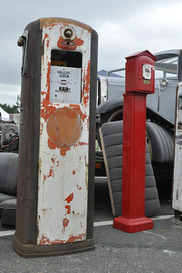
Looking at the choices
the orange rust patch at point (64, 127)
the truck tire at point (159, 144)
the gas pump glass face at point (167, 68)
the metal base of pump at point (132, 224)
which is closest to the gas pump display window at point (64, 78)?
the orange rust patch at point (64, 127)

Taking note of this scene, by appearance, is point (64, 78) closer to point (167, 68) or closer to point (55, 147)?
point (55, 147)

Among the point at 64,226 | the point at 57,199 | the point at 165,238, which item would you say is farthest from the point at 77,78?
the point at 165,238

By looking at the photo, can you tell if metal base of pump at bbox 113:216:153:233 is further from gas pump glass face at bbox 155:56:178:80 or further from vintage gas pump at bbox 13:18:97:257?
gas pump glass face at bbox 155:56:178:80

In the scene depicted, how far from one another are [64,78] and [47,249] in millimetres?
1404

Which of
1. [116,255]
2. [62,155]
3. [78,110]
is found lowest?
[116,255]

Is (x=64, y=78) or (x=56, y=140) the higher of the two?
(x=64, y=78)

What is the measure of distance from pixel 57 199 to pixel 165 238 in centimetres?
120

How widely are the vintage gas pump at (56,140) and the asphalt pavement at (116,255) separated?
0.36 feet

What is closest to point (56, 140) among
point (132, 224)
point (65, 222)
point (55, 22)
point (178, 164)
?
point (65, 222)

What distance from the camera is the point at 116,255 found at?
269cm

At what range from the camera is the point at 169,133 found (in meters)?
4.62

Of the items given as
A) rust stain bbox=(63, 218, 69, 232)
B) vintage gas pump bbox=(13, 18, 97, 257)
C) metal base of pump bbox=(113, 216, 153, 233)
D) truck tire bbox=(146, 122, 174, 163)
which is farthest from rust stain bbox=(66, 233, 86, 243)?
truck tire bbox=(146, 122, 174, 163)

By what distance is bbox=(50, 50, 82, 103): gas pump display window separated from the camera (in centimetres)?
270

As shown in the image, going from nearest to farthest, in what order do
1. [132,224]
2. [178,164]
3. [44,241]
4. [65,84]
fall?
[44,241], [65,84], [132,224], [178,164]
